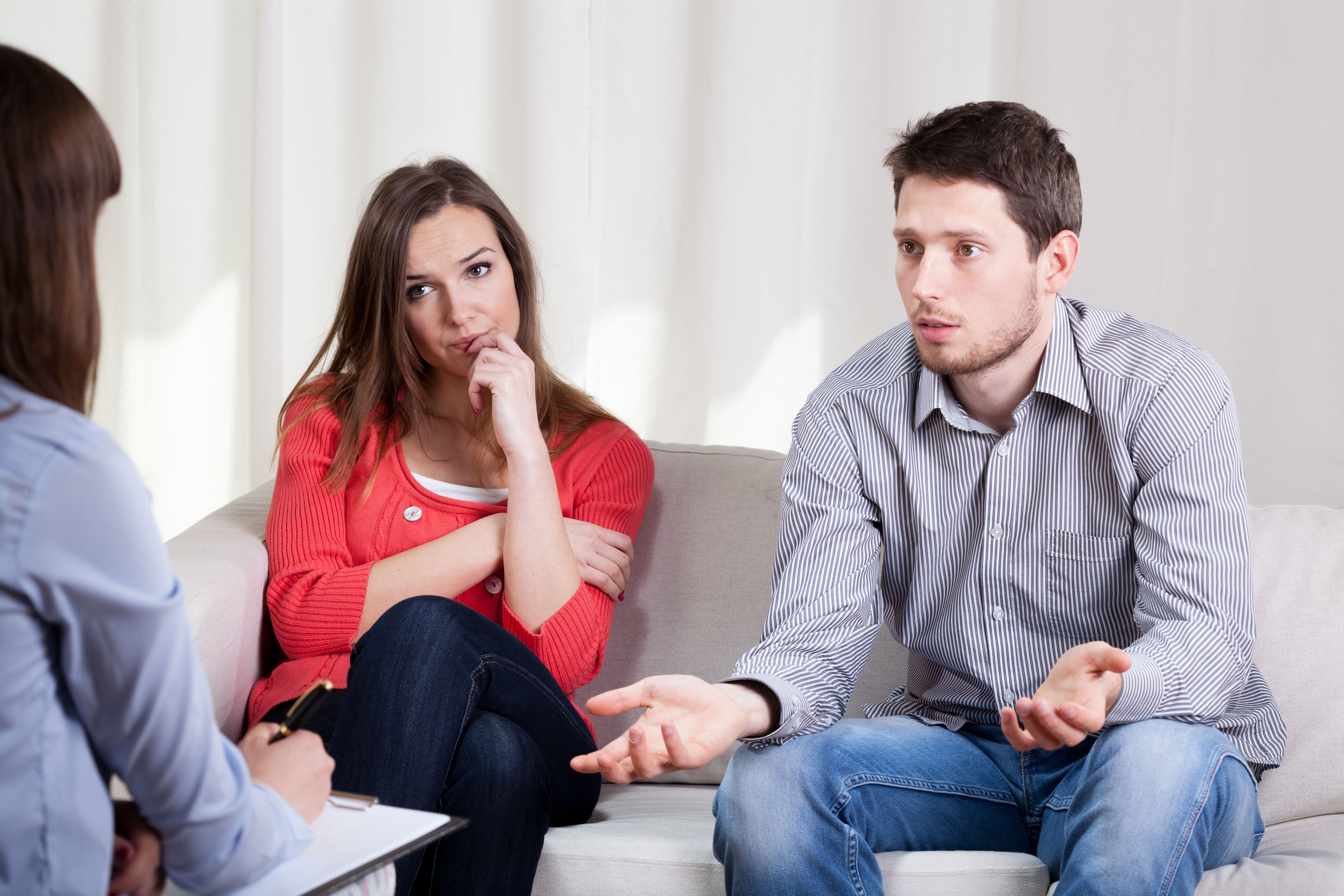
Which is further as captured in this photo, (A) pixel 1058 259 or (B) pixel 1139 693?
(A) pixel 1058 259

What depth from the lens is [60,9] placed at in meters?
2.70

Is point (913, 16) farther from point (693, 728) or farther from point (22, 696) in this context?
point (22, 696)

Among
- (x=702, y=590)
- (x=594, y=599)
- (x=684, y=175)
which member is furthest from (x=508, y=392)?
(x=684, y=175)

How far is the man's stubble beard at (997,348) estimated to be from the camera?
4.70ft

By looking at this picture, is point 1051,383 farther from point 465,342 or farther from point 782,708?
point 465,342

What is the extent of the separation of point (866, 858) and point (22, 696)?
0.88 m

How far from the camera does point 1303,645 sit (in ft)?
5.21

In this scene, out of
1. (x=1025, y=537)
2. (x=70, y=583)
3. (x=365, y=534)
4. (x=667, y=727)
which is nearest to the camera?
(x=70, y=583)

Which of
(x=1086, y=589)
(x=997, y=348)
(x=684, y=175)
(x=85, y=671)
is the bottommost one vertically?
(x=1086, y=589)

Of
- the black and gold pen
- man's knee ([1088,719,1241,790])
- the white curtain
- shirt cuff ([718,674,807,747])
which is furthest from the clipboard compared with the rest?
the white curtain

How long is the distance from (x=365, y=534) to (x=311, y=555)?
94 millimetres

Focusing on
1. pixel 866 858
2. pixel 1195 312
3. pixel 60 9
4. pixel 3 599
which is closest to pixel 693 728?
pixel 866 858

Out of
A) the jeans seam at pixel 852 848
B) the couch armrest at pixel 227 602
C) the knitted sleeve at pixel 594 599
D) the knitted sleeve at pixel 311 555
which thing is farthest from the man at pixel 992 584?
the couch armrest at pixel 227 602

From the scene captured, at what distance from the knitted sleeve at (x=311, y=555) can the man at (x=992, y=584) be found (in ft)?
1.58
